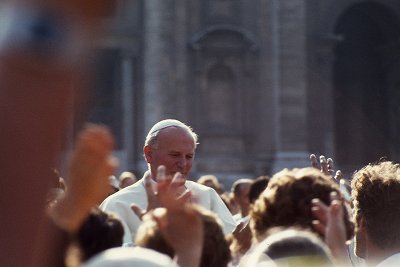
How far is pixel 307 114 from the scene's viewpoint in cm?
2647

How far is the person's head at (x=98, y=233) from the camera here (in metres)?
3.17

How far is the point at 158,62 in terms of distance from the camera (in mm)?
25250

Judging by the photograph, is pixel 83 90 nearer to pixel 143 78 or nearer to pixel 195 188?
pixel 195 188

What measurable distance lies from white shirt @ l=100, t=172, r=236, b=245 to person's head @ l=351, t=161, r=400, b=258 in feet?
5.10

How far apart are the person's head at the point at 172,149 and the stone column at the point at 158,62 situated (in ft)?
58.2

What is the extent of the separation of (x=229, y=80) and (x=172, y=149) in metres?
19.2

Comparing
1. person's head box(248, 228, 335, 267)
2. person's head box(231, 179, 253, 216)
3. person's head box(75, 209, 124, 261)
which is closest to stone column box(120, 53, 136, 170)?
person's head box(231, 179, 253, 216)

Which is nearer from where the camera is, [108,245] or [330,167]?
[108,245]

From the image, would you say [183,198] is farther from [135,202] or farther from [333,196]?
[135,202]

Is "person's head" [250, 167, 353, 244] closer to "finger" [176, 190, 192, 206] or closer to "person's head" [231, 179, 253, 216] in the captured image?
"finger" [176, 190, 192, 206]

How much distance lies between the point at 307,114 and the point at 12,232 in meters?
25.6

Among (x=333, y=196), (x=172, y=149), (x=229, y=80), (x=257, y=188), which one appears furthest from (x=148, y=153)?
(x=229, y=80)

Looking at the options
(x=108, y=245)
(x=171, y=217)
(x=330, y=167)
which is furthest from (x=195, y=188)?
(x=171, y=217)

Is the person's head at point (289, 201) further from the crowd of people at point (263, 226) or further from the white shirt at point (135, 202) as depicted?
the white shirt at point (135, 202)
